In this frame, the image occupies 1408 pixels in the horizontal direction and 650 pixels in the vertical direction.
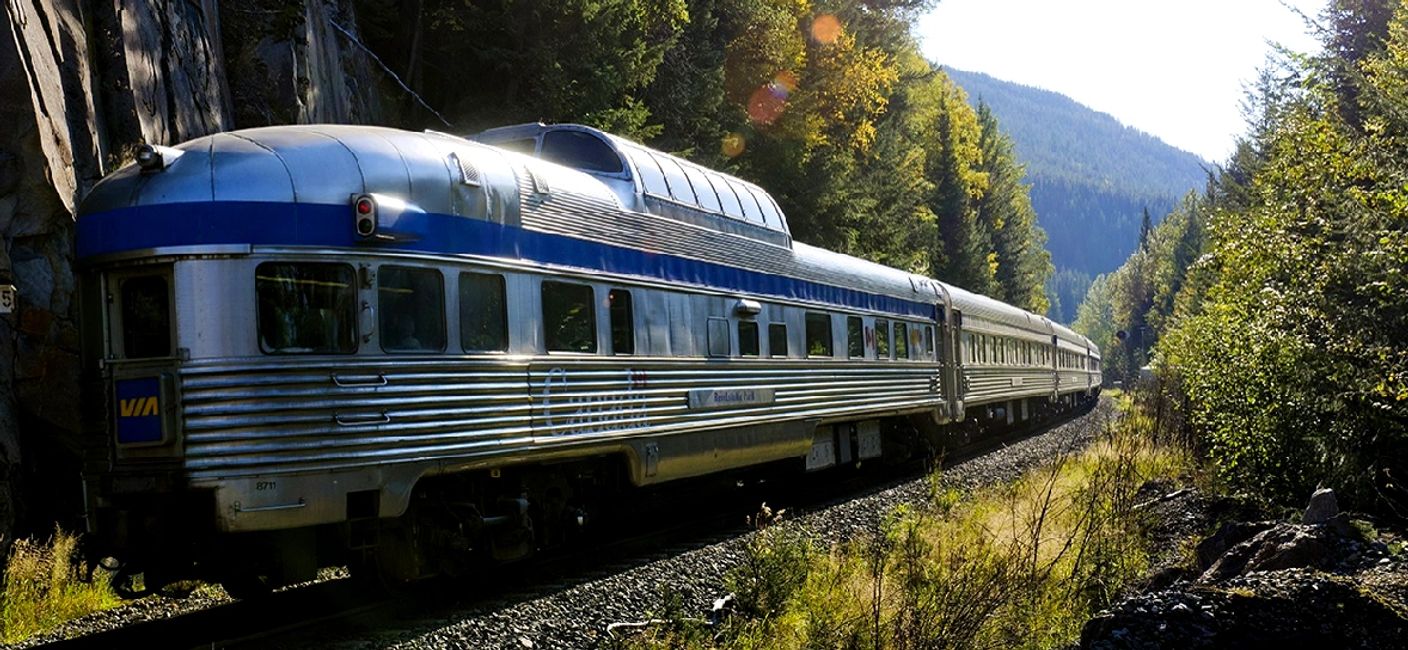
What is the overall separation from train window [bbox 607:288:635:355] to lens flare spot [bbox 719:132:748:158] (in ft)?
50.5

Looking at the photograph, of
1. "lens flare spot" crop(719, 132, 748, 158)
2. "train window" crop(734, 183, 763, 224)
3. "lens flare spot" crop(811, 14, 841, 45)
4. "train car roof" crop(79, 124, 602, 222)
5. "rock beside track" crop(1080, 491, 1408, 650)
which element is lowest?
"rock beside track" crop(1080, 491, 1408, 650)

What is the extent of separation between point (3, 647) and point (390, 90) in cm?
1330

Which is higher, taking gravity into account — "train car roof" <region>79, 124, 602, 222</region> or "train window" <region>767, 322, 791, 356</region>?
"train car roof" <region>79, 124, 602, 222</region>

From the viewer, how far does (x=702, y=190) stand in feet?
39.7

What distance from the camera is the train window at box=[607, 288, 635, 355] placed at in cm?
980

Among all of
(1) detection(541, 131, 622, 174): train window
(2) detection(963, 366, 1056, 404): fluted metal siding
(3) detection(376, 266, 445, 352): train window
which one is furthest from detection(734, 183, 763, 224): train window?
(2) detection(963, 366, 1056, 404): fluted metal siding

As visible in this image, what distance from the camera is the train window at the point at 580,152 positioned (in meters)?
10.7

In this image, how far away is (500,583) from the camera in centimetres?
864

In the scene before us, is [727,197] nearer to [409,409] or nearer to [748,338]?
[748,338]

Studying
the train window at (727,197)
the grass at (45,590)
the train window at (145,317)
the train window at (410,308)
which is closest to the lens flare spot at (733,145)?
the train window at (727,197)

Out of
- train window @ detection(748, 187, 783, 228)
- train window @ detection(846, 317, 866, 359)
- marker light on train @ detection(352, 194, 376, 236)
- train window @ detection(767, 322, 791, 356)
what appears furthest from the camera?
train window @ detection(846, 317, 866, 359)

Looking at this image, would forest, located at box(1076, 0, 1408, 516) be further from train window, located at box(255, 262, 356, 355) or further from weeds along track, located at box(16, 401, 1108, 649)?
train window, located at box(255, 262, 356, 355)

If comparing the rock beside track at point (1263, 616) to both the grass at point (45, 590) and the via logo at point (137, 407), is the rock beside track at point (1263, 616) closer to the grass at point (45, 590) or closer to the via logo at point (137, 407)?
the via logo at point (137, 407)

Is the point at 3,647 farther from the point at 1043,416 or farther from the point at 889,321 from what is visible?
the point at 1043,416
